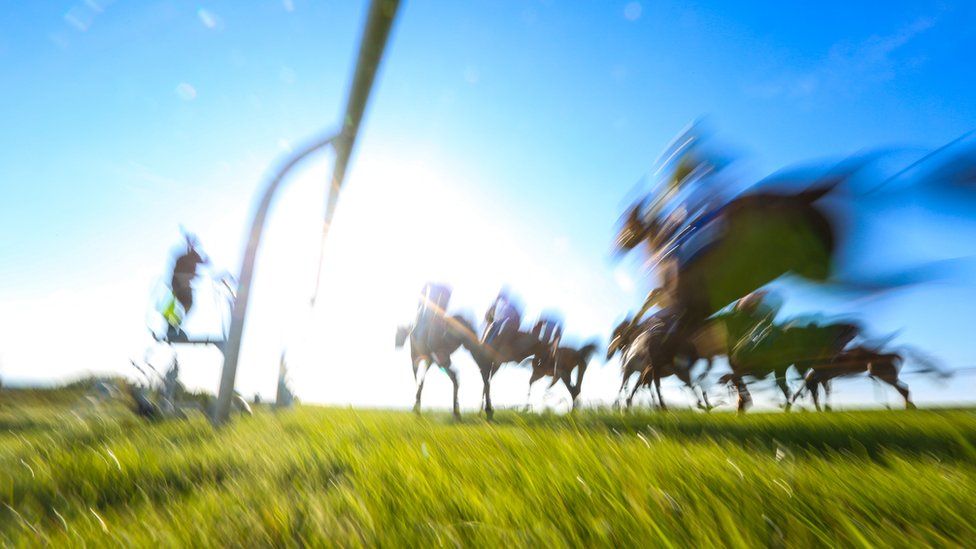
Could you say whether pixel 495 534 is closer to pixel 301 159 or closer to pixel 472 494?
pixel 472 494

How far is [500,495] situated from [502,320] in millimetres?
3621

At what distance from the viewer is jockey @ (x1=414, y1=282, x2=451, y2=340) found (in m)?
5.04

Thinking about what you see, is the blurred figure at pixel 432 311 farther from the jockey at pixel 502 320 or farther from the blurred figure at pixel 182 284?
the blurred figure at pixel 182 284

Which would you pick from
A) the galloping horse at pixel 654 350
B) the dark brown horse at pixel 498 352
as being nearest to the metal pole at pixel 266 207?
the galloping horse at pixel 654 350

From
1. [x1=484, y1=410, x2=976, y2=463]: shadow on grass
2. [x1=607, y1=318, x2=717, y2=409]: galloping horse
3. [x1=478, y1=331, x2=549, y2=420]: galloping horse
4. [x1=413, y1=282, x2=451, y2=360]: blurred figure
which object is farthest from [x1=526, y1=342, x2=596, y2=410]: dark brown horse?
[x1=607, y1=318, x2=717, y2=409]: galloping horse

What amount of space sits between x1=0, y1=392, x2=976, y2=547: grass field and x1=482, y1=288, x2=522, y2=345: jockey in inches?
99.7

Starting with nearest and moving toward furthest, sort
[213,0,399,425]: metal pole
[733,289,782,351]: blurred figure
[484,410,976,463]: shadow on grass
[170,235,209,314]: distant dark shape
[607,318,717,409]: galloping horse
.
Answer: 1. [733,289,782,351]: blurred figure
2. [607,318,717,409]: galloping horse
3. [484,410,976,463]: shadow on grass
4. [213,0,399,425]: metal pole
5. [170,235,209,314]: distant dark shape

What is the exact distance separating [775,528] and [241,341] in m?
2.89

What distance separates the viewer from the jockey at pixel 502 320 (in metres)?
4.27

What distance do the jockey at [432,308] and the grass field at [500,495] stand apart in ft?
10.9

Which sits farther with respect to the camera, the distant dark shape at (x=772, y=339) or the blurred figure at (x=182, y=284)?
the blurred figure at (x=182, y=284)

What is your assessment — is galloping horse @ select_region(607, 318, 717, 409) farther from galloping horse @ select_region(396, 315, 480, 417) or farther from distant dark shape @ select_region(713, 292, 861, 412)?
A: galloping horse @ select_region(396, 315, 480, 417)

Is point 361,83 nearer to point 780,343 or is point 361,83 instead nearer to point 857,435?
point 780,343

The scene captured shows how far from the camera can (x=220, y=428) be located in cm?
260
